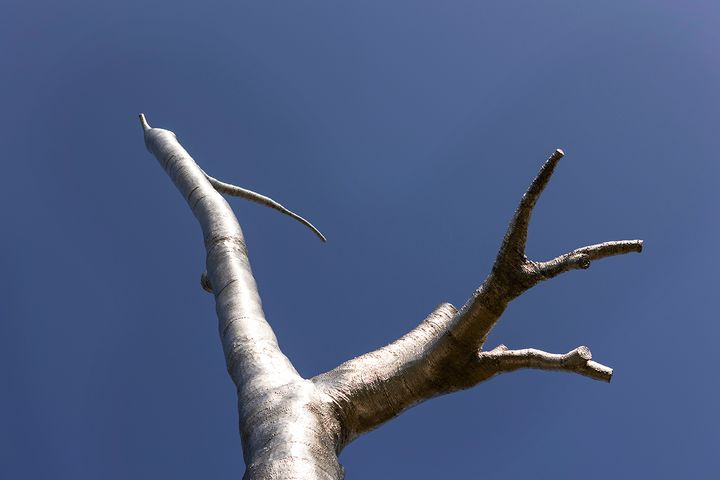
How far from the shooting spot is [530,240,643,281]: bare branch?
2.35 metres

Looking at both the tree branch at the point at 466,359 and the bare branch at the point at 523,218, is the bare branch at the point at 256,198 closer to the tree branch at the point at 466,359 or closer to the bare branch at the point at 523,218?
the tree branch at the point at 466,359

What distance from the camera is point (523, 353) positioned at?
2.66 meters

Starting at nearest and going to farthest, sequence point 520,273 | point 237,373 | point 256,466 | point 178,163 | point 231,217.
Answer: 1. point 256,466
2. point 520,273
3. point 237,373
4. point 231,217
5. point 178,163

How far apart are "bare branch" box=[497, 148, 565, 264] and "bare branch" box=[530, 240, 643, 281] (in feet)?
0.37

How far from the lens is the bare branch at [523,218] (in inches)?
90.2

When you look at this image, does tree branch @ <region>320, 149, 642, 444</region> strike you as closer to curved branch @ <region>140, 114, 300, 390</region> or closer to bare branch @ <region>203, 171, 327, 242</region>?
curved branch @ <region>140, 114, 300, 390</region>

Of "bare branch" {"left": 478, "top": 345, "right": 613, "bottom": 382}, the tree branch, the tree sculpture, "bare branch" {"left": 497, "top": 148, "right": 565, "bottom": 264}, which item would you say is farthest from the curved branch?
"bare branch" {"left": 497, "top": 148, "right": 565, "bottom": 264}

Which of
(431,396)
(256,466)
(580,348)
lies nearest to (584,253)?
(580,348)

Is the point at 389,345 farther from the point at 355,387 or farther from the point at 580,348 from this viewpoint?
the point at 580,348

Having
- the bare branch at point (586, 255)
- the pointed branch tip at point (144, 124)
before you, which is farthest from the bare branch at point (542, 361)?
the pointed branch tip at point (144, 124)

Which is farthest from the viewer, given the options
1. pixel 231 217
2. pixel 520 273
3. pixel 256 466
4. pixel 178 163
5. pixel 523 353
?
pixel 178 163

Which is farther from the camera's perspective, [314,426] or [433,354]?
[433,354]

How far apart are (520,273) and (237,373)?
4.45ft

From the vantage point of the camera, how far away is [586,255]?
234 cm
